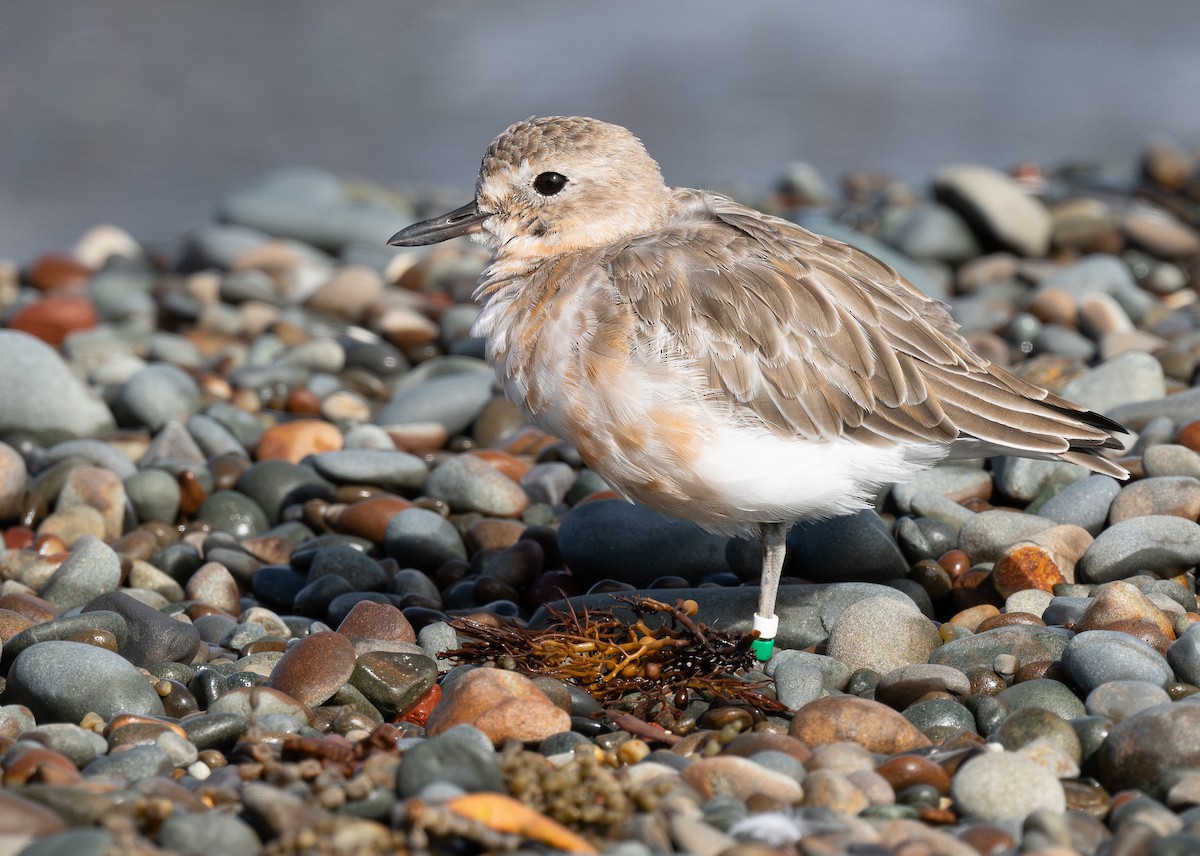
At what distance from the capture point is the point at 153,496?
756 cm

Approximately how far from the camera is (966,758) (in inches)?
176

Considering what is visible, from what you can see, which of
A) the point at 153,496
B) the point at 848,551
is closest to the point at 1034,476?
the point at 848,551

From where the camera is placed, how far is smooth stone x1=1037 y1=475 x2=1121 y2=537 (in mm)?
6605

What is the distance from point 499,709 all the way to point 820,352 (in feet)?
6.63

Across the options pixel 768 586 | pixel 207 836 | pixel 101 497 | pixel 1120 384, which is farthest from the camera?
pixel 1120 384

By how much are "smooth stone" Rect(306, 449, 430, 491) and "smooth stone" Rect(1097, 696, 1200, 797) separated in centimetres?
433

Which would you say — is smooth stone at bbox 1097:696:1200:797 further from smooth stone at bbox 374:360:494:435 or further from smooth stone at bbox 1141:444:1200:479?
smooth stone at bbox 374:360:494:435

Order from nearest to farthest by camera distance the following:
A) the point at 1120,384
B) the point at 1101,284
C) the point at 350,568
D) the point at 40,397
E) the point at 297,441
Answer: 1. the point at 350,568
2. the point at 1120,384
3. the point at 297,441
4. the point at 40,397
5. the point at 1101,284

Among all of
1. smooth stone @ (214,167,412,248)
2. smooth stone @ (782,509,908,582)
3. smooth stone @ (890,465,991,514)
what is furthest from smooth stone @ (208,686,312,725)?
smooth stone @ (214,167,412,248)

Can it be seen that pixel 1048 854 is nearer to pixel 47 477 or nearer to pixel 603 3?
pixel 47 477

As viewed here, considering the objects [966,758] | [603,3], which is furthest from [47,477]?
[603,3]

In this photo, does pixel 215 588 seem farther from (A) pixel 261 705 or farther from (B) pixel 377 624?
(A) pixel 261 705

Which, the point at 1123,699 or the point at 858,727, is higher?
the point at 1123,699

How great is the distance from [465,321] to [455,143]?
7.04 m
